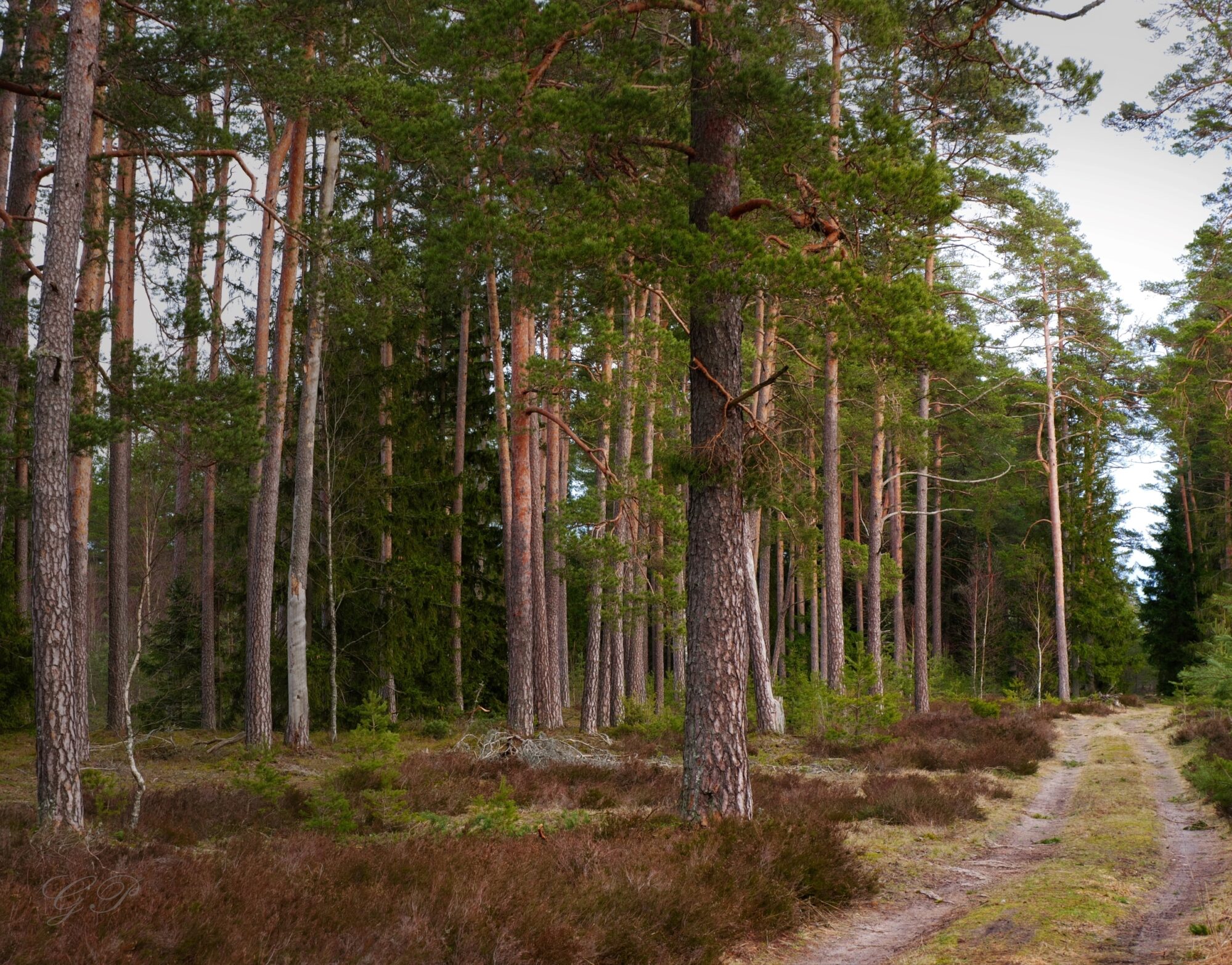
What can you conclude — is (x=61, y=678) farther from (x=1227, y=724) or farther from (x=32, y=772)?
(x=1227, y=724)

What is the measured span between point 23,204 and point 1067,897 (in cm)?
1419

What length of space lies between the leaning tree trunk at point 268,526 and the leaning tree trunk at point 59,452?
6978mm

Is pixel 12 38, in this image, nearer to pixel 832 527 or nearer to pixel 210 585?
pixel 210 585

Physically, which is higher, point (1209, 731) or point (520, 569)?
point (520, 569)

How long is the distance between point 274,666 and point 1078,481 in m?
29.6

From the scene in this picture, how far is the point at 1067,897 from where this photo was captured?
6605 millimetres

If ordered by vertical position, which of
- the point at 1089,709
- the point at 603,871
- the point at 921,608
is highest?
the point at 921,608

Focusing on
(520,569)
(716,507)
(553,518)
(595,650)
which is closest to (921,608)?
(595,650)

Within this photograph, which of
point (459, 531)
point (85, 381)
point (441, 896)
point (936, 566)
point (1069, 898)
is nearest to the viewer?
point (441, 896)

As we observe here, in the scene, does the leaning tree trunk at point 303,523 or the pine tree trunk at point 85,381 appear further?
the leaning tree trunk at point 303,523

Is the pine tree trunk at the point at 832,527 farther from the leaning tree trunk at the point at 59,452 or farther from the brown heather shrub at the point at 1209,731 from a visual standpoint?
the leaning tree trunk at the point at 59,452

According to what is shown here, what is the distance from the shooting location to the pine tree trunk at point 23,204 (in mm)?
11688

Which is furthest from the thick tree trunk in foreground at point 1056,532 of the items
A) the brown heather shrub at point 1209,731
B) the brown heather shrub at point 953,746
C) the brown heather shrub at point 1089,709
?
the brown heather shrub at point 953,746

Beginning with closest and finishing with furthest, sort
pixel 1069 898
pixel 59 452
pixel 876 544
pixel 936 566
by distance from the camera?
1. pixel 1069 898
2. pixel 59 452
3. pixel 876 544
4. pixel 936 566
